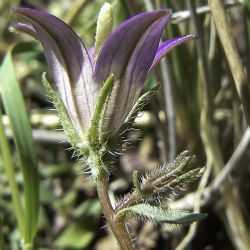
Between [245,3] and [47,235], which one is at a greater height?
[245,3]

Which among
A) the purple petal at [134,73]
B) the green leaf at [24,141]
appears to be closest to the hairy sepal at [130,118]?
the purple petal at [134,73]

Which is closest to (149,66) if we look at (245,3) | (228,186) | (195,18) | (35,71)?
(195,18)

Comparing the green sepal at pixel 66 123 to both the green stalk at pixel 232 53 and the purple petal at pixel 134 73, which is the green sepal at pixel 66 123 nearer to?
the purple petal at pixel 134 73

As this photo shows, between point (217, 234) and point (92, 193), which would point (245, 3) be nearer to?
point (217, 234)

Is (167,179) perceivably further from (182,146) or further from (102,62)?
(182,146)

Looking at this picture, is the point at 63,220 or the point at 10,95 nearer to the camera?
the point at 10,95

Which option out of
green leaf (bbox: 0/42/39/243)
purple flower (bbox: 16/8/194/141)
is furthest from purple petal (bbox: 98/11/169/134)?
green leaf (bbox: 0/42/39/243)

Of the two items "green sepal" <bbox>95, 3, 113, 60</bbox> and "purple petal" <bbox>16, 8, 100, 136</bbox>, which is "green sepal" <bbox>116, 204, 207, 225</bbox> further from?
"green sepal" <bbox>95, 3, 113, 60</bbox>
